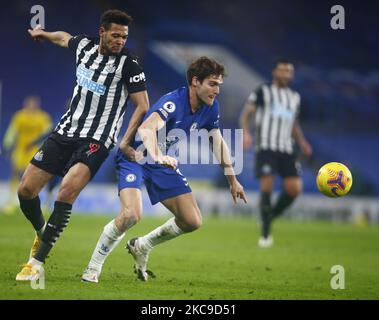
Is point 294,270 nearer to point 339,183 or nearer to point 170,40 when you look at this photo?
point 339,183

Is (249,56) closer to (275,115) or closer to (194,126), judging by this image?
(275,115)

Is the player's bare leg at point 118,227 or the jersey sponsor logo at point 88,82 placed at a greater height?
the jersey sponsor logo at point 88,82

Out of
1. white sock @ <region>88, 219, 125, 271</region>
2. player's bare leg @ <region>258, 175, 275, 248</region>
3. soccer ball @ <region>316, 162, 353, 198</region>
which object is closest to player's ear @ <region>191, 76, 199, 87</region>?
white sock @ <region>88, 219, 125, 271</region>

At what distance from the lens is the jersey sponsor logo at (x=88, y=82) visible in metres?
6.54

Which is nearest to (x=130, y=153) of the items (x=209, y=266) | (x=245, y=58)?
(x=209, y=266)

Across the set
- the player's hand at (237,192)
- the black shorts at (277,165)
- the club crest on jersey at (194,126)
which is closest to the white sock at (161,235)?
the player's hand at (237,192)

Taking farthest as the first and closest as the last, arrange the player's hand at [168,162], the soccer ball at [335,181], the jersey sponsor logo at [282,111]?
the jersey sponsor logo at [282,111]
the soccer ball at [335,181]
the player's hand at [168,162]

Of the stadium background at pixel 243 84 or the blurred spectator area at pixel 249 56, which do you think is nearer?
the stadium background at pixel 243 84

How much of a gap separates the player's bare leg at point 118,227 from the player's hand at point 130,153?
0.30m

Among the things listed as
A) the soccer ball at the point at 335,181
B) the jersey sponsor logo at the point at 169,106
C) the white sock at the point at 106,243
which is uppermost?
the jersey sponsor logo at the point at 169,106

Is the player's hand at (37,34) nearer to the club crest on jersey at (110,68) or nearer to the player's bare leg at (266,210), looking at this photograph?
the club crest on jersey at (110,68)

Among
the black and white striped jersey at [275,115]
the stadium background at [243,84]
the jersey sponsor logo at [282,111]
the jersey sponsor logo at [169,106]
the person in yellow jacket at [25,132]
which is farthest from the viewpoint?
the person in yellow jacket at [25,132]

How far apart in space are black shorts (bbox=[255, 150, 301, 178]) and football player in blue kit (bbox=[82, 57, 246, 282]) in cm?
463

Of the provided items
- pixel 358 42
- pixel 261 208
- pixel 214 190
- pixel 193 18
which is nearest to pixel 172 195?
pixel 261 208
